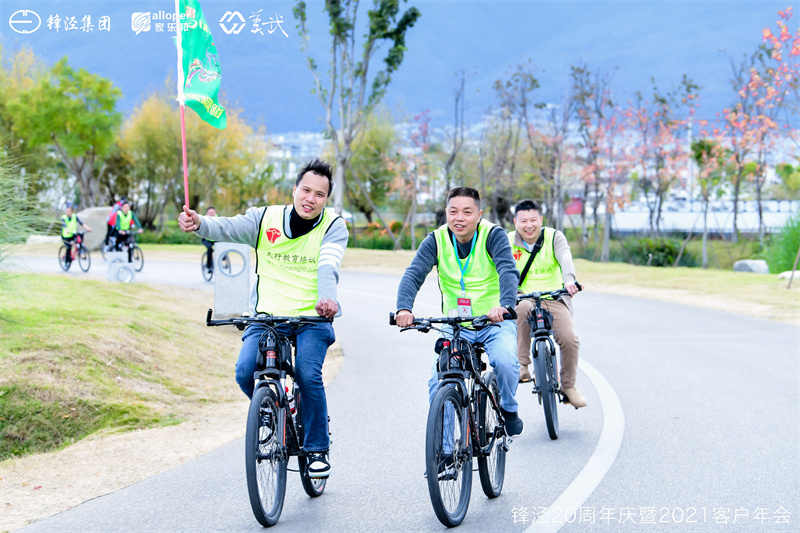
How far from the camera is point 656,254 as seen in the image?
33.1 m

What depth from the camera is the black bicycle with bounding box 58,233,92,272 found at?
82.5 feet

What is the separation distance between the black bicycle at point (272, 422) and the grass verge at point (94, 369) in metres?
2.95

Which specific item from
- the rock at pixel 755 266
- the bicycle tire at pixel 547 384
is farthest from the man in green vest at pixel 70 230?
the rock at pixel 755 266

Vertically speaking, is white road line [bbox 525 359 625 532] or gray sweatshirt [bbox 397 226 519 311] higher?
gray sweatshirt [bbox 397 226 519 311]

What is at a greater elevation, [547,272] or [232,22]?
[232,22]

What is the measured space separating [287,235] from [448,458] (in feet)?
5.64

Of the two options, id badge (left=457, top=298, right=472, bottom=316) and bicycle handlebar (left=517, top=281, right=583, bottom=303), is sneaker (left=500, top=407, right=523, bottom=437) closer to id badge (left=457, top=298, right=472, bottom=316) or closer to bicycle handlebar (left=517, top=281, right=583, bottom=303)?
id badge (left=457, top=298, right=472, bottom=316)

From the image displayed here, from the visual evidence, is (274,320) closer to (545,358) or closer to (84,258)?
(545,358)

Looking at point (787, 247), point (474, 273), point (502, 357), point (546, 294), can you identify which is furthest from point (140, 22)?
point (787, 247)

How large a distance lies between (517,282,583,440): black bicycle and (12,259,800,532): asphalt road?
0.24 m

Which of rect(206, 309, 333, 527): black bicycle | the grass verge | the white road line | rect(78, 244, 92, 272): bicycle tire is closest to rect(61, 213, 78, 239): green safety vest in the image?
rect(78, 244, 92, 272): bicycle tire

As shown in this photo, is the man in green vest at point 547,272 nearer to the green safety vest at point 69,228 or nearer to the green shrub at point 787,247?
the green safety vest at point 69,228

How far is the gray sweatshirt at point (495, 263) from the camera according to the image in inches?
214

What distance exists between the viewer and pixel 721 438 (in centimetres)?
709
